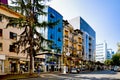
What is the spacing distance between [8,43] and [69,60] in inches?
1377

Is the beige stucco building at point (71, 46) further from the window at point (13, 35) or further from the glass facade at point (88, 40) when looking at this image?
the window at point (13, 35)

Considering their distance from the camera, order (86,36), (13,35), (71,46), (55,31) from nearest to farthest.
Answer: (13,35), (55,31), (71,46), (86,36)

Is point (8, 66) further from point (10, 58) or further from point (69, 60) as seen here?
point (69, 60)

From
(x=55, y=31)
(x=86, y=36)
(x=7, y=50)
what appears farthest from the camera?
(x=86, y=36)

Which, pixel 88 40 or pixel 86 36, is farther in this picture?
pixel 88 40

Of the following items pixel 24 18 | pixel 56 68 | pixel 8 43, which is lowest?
pixel 56 68

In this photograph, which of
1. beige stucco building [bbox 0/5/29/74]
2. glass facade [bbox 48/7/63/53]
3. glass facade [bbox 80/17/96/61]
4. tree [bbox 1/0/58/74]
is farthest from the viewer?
glass facade [bbox 80/17/96/61]

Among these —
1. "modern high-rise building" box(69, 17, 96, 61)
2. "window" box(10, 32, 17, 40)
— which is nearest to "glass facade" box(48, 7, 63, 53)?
"window" box(10, 32, 17, 40)

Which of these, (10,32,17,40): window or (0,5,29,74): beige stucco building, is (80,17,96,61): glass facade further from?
(0,5,29,74): beige stucco building

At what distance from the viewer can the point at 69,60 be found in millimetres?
77812

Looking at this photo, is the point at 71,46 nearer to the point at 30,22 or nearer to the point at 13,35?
the point at 13,35

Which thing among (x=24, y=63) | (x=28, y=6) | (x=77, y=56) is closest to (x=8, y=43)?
(x=24, y=63)

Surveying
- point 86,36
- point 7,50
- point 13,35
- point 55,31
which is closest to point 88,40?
point 86,36

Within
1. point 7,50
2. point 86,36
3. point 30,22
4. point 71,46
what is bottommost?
point 7,50
